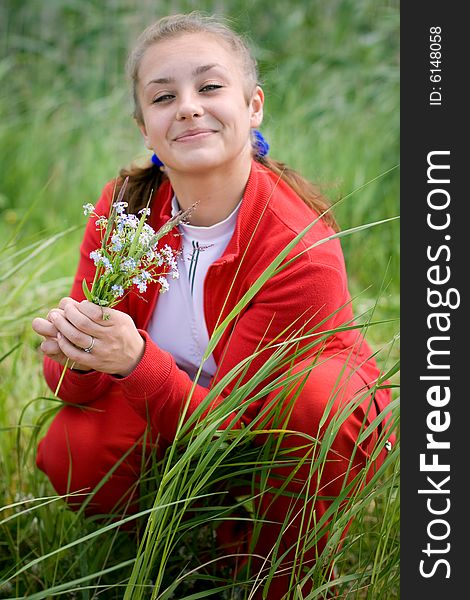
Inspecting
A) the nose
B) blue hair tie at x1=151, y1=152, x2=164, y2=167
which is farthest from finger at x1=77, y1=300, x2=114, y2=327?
blue hair tie at x1=151, y1=152, x2=164, y2=167

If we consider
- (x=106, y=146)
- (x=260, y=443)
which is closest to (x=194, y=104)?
(x=260, y=443)

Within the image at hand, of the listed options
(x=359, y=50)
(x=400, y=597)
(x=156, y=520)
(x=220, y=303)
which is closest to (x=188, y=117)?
(x=220, y=303)

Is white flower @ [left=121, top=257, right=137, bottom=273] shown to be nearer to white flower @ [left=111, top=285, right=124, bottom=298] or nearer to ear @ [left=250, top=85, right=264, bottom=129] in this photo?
white flower @ [left=111, top=285, right=124, bottom=298]

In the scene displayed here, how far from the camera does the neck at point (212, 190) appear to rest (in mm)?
1759

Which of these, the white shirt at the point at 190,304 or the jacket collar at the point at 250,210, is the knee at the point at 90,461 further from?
the jacket collar at the point at 250,210

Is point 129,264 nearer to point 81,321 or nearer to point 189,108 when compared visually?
point 81,321

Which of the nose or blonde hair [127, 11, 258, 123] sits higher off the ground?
blonde hair [127, 11, 258, 123]

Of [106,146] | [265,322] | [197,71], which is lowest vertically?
[265,322]

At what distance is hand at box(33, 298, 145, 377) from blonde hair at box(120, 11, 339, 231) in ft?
1.48

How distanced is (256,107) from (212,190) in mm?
221

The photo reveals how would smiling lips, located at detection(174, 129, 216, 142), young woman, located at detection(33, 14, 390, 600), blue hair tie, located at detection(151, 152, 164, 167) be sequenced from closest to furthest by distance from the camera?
young woman, located at detection(33, 14, 390, 600)
smiling lips, located at detection(174, 129, 216, 142)
blue hair tie, located at detection(151, 152, 164, 167)

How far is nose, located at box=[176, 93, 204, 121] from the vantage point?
166cm

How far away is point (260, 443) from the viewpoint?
165 cm

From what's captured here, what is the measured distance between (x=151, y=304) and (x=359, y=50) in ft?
9.94
